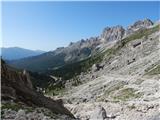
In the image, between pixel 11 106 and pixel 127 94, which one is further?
pixel 127 94

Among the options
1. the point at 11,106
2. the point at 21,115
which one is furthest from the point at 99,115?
the point at 21,115

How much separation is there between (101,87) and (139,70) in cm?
1847

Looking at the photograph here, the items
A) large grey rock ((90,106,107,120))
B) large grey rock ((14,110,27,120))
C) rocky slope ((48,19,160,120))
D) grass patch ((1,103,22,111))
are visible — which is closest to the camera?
large grey rock ((14,110,27,120))

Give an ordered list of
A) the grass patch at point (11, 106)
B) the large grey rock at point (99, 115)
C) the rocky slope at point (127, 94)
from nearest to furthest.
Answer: the grass patch at point (11, 106), the large grey rock at point (99, 115), the rocky slope at point (127, 94)

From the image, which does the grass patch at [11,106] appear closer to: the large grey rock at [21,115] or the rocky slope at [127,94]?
the large grey rock at [21,115]

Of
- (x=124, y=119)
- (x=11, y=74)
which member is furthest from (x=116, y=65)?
(x=11, y=74)

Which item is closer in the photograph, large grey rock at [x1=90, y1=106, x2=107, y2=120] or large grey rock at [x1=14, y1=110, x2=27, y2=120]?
large grey rock at [x1=14, y1=110, x2=27, y2=120]

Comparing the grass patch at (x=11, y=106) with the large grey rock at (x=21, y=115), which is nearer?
the large grey rock at (x=21, y=115)

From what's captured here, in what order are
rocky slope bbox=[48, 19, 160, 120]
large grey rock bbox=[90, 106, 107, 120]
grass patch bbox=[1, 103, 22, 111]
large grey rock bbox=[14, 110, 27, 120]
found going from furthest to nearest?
rocky slope bbox=[48, 19, 160, 120]
large grey rock bbox=[90, 106, 107, 120]
grass patch bbox=[1, 103, 22, 111]
large grey rock bbox=[14, 110, 27, 120]

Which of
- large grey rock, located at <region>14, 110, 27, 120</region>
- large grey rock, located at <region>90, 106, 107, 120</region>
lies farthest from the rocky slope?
large grey rock, located at <region>14, 110, 27, 120</region>

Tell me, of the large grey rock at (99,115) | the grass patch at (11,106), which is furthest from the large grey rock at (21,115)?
the large grey rock at (99,115)

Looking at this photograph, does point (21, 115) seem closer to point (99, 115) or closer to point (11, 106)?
point (11, 106)

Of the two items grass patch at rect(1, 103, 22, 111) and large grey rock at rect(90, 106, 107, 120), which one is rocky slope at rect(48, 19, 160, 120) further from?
grass patch at rect(1, 103, 22, 111)

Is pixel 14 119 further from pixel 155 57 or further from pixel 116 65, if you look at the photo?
pixel 116 65
